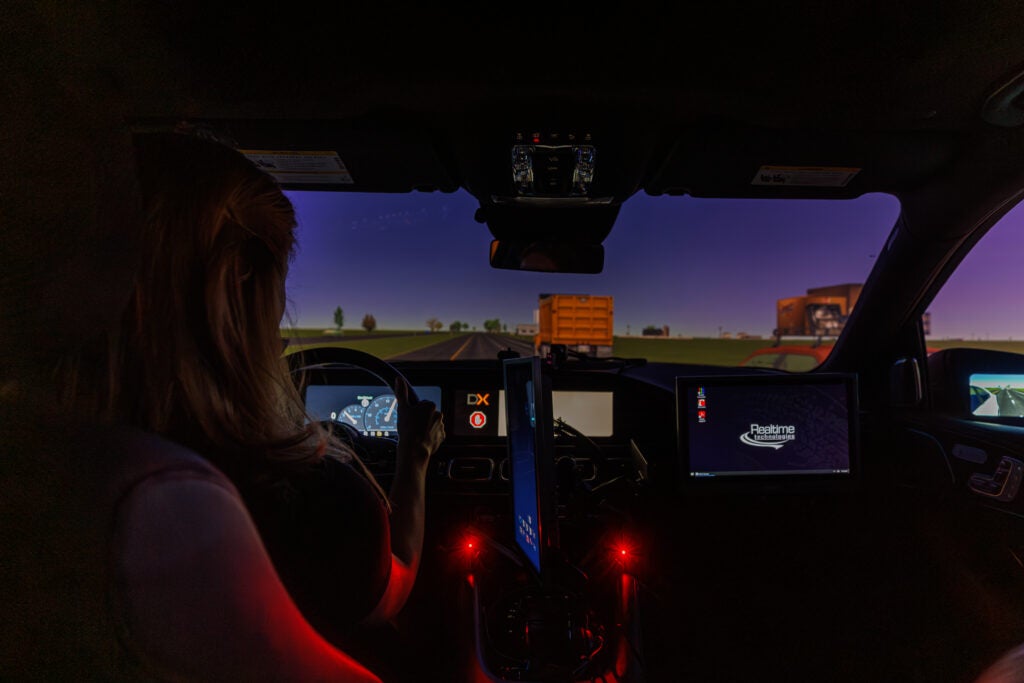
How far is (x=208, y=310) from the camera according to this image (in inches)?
35.6

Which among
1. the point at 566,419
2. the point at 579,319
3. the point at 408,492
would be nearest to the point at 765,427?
the point at 566,419

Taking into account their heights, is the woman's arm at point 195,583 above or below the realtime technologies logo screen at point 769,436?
above

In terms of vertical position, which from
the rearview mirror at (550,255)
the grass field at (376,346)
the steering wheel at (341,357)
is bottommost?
the steering wheel at (341,357)

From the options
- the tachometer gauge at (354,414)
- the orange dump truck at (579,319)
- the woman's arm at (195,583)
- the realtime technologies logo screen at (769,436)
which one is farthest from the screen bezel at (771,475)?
the orange dump truck at (579,319)

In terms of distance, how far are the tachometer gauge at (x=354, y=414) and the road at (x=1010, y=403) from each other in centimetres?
371

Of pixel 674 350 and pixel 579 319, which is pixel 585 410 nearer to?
pixel 674 350

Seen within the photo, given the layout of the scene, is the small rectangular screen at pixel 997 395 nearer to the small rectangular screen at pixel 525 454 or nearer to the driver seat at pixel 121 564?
the small rectangular screen at pixel 525 454

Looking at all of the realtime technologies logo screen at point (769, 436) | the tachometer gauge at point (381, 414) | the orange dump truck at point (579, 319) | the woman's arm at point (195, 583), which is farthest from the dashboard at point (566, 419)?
the orange dump truck at point (579, 319)

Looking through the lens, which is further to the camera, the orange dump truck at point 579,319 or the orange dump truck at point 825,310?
the orange dump truck at point 579,319

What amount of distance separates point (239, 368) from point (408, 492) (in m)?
0.88

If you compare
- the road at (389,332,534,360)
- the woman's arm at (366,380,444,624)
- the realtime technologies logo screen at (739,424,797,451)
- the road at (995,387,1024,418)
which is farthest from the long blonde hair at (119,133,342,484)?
the road at (995,387,1024,418)

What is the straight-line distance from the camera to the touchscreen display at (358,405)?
11.0ft

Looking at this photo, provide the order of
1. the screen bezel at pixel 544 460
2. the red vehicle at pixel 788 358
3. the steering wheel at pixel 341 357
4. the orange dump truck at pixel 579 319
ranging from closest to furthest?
the screen bezel at pixel 544 460
the steering wheel at pixel 341 357
the red vehicle at pixel 788 358
the orange dump truck at pixel 579 319

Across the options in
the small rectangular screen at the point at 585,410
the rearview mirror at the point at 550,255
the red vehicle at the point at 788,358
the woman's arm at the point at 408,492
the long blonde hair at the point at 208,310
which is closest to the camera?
the long blonde hair at the point at 208,310
